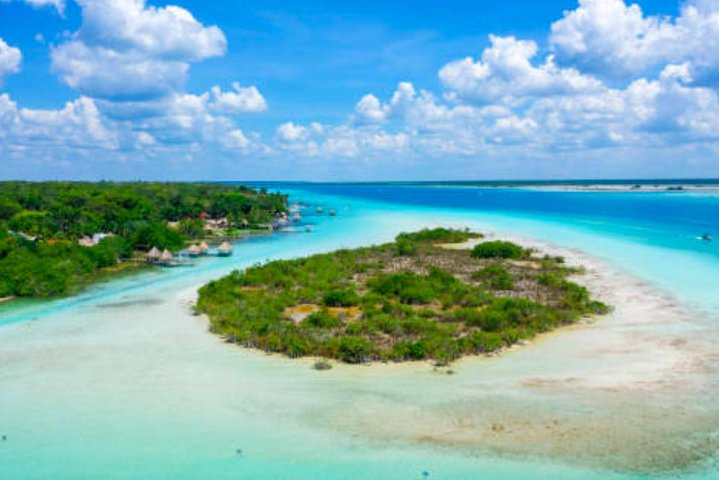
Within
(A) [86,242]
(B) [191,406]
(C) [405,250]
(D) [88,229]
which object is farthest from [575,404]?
(D) [88,229]

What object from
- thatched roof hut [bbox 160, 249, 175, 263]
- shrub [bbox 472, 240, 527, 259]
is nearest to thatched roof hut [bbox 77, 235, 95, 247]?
thatched roof hut [bbox 160, 249, 175, 263]

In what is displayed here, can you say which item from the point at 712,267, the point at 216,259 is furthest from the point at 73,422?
the point at 712,267

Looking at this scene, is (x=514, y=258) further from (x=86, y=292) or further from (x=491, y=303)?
(x=86, y=292)

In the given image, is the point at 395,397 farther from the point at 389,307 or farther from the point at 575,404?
the point at 389,307

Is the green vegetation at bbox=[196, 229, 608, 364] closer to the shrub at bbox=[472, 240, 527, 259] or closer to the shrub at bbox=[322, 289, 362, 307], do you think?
the shrub at bbox=[322, 289, 362, 307]

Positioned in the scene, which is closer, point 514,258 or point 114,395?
point 114,395
